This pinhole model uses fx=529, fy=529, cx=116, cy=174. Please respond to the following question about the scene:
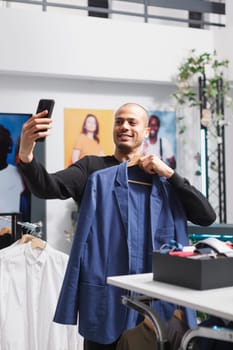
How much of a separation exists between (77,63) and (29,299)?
7.69 feet

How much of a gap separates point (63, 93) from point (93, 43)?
1.88 ft

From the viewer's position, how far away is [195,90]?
5.61 metres

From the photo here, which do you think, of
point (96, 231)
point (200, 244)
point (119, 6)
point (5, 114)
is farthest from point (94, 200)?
point (119, 6)

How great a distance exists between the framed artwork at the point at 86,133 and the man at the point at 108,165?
2.42 meters

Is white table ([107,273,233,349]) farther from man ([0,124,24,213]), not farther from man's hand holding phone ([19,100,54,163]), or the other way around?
man ([0,124,24,213])

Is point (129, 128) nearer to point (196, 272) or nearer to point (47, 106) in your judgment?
point (47, 106)

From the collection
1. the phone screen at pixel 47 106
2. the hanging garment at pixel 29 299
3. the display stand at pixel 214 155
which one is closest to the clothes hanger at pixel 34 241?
the hanging garment at pixel 29 299

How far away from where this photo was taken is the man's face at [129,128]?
2512mm

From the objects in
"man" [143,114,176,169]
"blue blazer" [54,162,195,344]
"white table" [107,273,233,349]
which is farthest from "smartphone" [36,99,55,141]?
"man" [143,114,176,169]

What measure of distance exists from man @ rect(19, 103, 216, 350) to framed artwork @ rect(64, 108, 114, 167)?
2422 mm

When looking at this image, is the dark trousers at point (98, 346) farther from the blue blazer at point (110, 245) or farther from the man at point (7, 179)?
the man at point (7, 179)

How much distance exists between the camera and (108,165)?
267cm

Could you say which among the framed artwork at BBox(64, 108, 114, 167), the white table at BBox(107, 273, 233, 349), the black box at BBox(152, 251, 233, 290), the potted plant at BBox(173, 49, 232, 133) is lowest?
the white table at BBox(107, 273, 233, 349)

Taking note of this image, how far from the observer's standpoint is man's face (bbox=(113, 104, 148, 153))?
2512 millimetres
